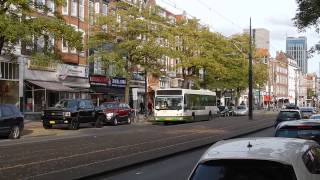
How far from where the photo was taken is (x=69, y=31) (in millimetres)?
32562

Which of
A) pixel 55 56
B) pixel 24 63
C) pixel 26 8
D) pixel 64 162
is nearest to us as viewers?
pixel 64 162

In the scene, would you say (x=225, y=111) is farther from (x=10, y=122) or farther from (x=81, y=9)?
(x=10, y=122)

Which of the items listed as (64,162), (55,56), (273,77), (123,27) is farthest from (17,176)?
(273,77)

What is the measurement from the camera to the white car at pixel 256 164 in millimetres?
5938

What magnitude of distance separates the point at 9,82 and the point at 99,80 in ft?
52.7

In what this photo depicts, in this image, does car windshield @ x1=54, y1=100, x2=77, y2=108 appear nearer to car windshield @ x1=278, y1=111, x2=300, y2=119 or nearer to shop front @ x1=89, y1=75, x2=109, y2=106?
car windshield @ x1=278, y1=111, x2=300, y2=119

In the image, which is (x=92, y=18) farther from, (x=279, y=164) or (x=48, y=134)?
(x=279, y=164)

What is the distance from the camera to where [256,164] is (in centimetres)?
599

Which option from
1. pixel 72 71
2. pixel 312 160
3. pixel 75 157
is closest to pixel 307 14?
pixel 75 157

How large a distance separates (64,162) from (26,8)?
1676cm

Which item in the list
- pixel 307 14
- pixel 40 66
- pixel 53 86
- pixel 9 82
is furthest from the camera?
pixel 53 86

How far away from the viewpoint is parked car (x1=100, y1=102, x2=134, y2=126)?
4356 centimetres

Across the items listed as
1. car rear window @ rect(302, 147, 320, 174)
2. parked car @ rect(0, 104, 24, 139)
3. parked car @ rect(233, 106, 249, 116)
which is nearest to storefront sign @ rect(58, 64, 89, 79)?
parked car @ rect(0, 104, 24, 139)

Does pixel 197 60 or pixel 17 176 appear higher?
pixel 197 60
